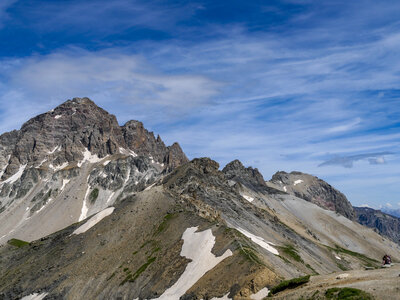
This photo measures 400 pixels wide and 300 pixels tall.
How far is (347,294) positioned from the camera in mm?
37031

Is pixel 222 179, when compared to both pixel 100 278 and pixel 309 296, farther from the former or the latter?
pixel 309 296

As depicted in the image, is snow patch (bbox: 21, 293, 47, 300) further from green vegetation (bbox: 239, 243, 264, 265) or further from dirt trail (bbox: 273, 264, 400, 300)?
dirt trail (bbox: 273, 264, 400, 300)

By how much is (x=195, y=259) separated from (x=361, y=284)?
3690 cm

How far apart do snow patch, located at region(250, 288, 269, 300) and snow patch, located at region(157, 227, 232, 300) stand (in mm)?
14870

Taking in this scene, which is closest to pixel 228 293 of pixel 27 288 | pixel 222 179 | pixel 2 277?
pixel 27 288

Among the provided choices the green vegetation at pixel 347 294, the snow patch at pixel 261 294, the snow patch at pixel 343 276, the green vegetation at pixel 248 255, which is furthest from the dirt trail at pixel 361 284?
the green vegetation at pixel 248 255

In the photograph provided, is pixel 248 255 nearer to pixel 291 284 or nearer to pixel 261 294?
pixel 261 294

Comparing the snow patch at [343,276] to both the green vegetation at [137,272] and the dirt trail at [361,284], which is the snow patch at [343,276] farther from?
the green vegetation at [137,272]

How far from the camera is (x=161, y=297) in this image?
6625 centimetres

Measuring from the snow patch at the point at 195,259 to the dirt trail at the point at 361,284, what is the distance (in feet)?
71.4

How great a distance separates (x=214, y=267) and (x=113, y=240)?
41.3 m

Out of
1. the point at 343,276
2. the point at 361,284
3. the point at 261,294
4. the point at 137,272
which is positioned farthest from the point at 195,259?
the point at 361,284

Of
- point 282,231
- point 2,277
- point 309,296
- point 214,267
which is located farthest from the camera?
point 282,231

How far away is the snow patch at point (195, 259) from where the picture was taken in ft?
213
